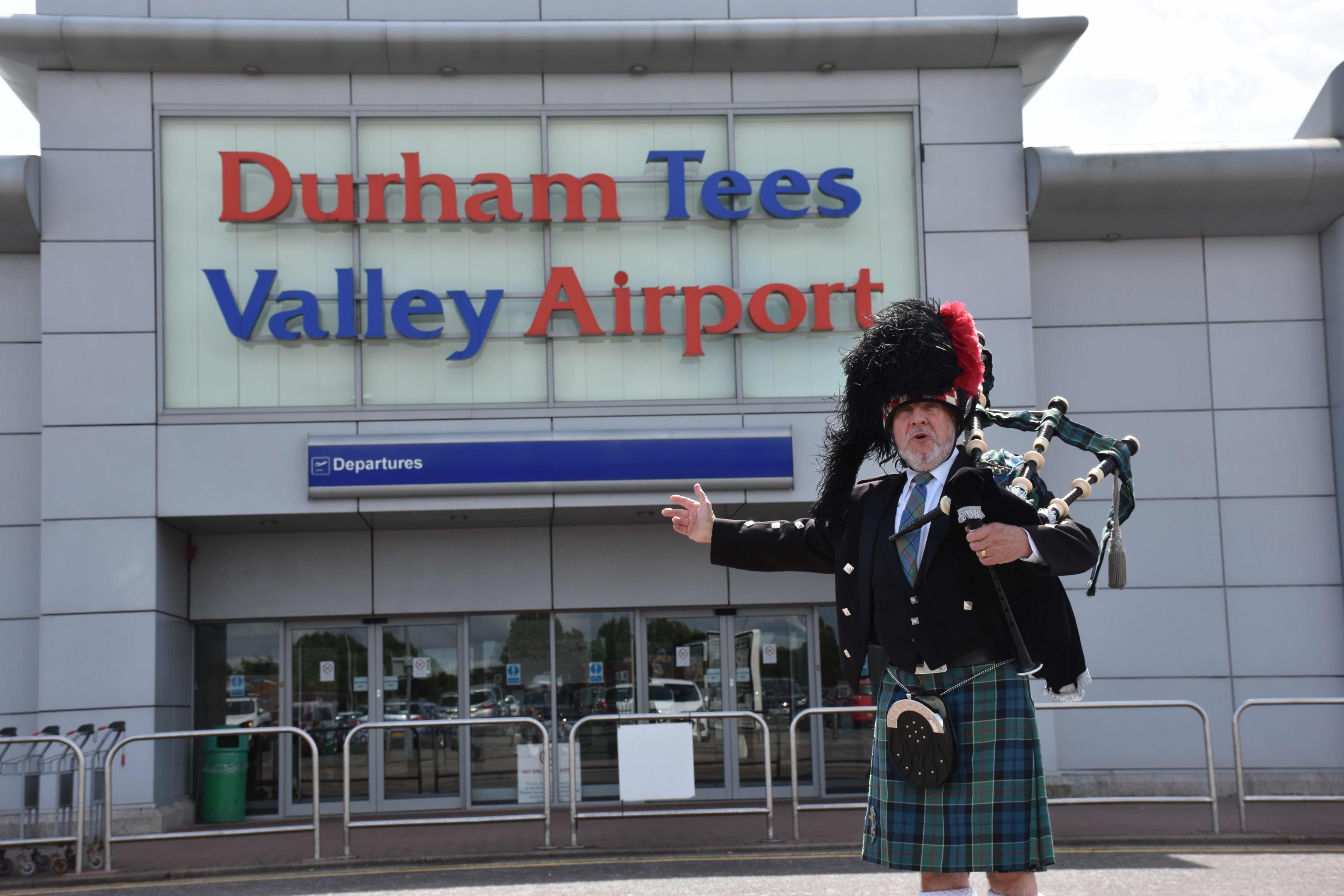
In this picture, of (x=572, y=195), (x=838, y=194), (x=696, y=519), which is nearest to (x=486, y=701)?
(x=572, y=195)

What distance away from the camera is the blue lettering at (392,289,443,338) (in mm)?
11820

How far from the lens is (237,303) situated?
1177cm

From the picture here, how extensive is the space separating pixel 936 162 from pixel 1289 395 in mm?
4265

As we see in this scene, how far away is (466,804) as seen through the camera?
1279cm

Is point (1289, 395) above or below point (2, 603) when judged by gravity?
above

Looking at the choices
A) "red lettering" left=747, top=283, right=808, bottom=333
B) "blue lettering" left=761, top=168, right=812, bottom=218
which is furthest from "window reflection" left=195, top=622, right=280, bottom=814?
"blue lettering" left=761, top=168, right=812, bottom=218

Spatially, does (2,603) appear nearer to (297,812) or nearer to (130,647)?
(130,647)

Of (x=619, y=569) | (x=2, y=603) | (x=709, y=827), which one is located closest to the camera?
(x=709, y=827)

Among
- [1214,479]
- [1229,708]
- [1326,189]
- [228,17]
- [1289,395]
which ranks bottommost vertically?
[1229,708]

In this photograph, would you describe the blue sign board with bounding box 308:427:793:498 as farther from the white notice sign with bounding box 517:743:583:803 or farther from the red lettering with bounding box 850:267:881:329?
the white notice sign with bounding box 517:743:583:803

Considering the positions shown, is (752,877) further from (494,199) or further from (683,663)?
(494,199)

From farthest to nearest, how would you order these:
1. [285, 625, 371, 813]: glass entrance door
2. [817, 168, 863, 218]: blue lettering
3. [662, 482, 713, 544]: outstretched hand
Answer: [285, 625, 371, 813]: glass entrance door < [817, 168, 863, 218]: blue lettering < [662, 482, 713, 544]: outstretched hand

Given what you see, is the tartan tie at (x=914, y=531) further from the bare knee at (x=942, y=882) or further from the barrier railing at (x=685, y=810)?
the barrier railing at (x=685, y=810)

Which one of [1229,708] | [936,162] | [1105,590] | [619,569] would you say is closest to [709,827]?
[619,569]
